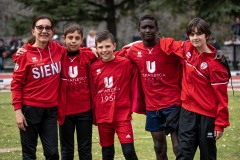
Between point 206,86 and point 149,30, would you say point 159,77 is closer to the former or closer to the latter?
point 149,30

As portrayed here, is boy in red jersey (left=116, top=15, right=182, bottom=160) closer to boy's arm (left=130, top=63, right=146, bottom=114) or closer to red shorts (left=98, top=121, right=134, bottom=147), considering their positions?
boy's arm (left=130, top=63, right=146, bottom=114)

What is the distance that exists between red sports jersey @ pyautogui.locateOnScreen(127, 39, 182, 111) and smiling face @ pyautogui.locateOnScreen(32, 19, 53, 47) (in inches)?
47.5

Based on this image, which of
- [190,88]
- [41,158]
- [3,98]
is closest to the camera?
[190,88]

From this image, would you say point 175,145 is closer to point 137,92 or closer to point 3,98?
point 137,92

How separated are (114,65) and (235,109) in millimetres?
6875

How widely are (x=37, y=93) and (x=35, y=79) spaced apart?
0.17 meters

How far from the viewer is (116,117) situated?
7.38 m

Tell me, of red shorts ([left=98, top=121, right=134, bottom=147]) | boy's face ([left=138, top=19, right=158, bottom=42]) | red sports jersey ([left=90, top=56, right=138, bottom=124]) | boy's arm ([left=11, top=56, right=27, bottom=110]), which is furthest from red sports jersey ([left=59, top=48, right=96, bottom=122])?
boy's face ([left=138, top=19, right=158, bottom=42])

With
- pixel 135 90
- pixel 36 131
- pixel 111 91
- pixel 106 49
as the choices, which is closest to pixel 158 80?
pixel 135 90

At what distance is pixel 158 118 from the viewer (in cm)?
752

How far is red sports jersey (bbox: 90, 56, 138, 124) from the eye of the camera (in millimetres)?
7387

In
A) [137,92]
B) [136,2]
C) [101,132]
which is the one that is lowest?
[101,132]

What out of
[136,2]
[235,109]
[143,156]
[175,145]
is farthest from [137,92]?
[136,2]

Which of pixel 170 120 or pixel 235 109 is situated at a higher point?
pixel 170 120
